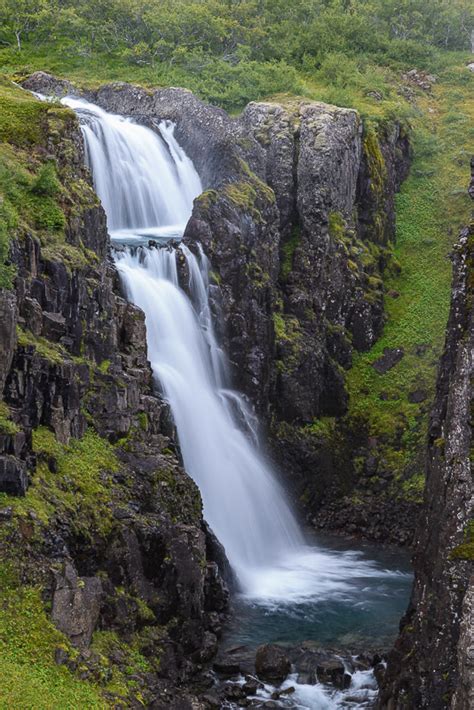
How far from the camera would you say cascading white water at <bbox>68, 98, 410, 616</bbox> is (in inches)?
1336

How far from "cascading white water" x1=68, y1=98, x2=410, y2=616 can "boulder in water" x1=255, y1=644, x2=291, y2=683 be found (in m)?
5.22

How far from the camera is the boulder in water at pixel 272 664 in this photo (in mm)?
24141

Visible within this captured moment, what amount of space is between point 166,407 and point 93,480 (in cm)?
728

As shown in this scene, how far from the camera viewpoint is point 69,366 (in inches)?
1029

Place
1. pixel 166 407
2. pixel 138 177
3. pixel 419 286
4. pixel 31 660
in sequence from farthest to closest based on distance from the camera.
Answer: pixel 419 286 < pixel 138 177 < pixel 166 407 < pixel 31 660

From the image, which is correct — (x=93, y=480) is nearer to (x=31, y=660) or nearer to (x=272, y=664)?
(x=31, y=660)

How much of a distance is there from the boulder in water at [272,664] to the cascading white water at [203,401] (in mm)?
5216

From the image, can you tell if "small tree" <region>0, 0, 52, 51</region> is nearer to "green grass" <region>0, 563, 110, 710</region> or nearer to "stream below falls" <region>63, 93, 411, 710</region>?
"stream below falls" <region>63, 93, 411, 710</region>

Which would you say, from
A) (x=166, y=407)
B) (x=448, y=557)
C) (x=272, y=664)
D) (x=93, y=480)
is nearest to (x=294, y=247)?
(x=166, y=407)

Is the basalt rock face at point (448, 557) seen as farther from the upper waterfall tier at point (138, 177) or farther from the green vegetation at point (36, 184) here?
the upper waterfall tier at point (138, 177)

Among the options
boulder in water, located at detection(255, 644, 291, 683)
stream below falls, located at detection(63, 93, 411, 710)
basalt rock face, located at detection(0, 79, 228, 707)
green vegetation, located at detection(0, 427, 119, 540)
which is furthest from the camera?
stream below falls, located at detection(63, 93, 411, 710)

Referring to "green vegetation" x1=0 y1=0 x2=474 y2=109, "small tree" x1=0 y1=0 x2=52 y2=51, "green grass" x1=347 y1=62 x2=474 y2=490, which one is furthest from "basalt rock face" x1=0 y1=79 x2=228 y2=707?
"small tree" x1=0 y1=0 x2=52 y2=51

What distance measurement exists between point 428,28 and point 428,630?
266 ft

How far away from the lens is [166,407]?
32.1 meters
